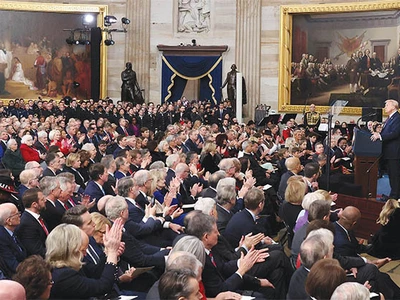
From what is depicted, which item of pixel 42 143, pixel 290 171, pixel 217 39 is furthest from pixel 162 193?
pixel 217 39

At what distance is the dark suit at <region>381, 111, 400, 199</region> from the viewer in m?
10.8

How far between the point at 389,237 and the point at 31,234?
197 inches

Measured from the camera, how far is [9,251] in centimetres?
589

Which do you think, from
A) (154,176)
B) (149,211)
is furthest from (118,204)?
(154,176)

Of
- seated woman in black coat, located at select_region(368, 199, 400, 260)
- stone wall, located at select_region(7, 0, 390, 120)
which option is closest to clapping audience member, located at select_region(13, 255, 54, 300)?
seated woman in black coat, located at select_region(368, 199, 400, 260)

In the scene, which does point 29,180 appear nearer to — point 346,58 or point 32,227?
point 32,227

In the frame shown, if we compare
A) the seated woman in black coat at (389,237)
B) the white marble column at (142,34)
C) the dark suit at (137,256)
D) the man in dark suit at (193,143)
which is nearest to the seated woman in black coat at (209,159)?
the man in dark suit at (193,143)

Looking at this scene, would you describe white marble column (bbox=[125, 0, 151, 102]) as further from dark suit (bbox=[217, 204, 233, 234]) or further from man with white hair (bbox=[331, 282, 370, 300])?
man with white hair (bbox=[331, 282, 370, 300])

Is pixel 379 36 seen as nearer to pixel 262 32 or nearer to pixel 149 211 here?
pixel 262 32

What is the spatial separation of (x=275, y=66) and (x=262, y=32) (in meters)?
1.39

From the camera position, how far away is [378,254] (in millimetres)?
9250

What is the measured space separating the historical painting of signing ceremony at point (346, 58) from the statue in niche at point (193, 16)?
3.70m

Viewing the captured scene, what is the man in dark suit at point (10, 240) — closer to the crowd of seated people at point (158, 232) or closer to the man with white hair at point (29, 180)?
the crowd of seated people at point (158, 232)

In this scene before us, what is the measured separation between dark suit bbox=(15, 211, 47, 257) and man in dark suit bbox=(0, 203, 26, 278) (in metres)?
0.17
